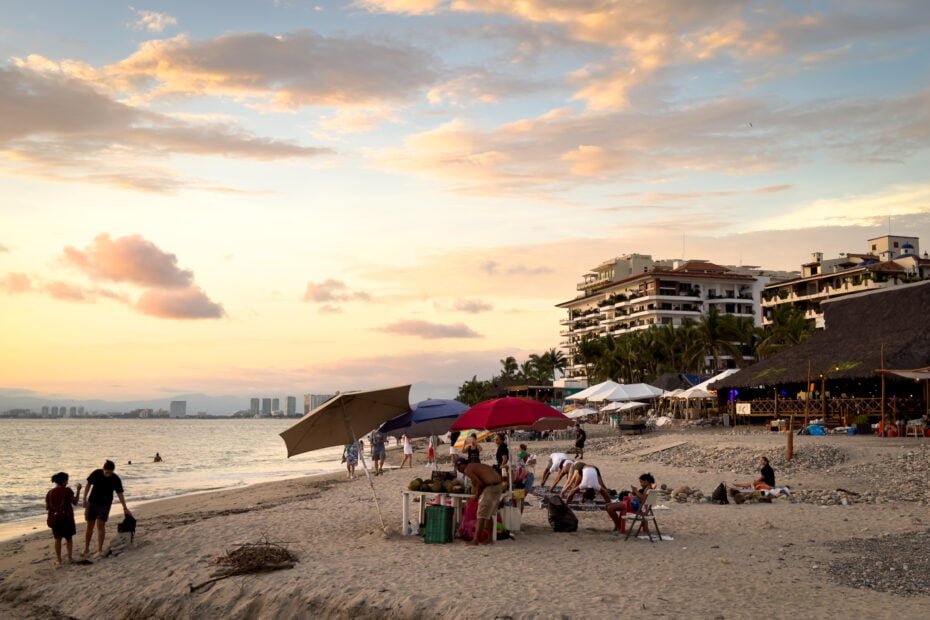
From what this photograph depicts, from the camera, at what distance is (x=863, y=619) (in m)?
7.00

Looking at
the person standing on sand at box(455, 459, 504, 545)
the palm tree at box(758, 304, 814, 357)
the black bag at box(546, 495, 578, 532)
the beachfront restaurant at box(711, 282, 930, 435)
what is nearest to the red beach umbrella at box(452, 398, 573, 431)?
the person standing on sand at box(455, 459, 504, 545)

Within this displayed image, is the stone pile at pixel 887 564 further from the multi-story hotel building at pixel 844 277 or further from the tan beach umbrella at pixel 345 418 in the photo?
the multi-story hotel building at pixel 844 277

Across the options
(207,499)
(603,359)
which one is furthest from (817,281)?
(207,499)

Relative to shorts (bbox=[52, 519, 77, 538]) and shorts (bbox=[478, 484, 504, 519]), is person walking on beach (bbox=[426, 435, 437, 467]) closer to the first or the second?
shorts (bbox=[52, 519, 77, 538])

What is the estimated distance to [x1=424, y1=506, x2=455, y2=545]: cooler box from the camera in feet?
36.8

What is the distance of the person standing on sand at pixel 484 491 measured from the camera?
10.8 metres

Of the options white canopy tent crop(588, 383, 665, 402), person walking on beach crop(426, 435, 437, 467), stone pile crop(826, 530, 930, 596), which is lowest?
person walking on beach crop(426, 435, 437, 467)

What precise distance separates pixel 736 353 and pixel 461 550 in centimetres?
5258

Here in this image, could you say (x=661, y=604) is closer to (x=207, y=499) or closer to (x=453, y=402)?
(x=453, y=402)

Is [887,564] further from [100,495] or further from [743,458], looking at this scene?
[743,458]

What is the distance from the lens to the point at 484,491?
10945mm

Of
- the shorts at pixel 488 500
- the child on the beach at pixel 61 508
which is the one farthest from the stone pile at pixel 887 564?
the child on the beach at pixel 61 508

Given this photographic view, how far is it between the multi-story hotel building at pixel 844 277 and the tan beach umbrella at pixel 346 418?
6078 centimetres

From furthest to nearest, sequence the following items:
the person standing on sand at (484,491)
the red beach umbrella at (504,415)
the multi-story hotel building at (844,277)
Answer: the multi-story hotel building at (844,277), the red beach umbrella at (504,415), the person standing on sand at (484,491)
